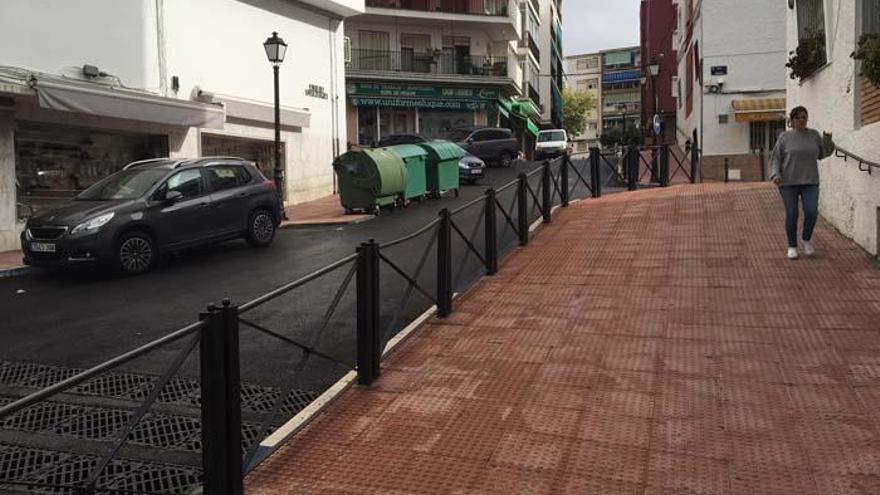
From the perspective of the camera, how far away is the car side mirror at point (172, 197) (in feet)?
35.1

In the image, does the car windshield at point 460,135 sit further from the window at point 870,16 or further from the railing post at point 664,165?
the window at point 870,16

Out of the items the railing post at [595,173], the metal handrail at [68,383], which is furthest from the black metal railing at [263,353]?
the railing post at [595,173]

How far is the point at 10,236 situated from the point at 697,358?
40.5 feet

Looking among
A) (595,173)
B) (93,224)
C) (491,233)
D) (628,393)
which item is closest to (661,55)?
(595,173)

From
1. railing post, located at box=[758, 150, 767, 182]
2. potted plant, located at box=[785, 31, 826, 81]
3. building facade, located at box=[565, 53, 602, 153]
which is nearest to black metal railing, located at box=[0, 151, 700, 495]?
potted plant, located at box=[785, 31, 826, 81]

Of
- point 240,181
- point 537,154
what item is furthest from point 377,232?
point 537,154

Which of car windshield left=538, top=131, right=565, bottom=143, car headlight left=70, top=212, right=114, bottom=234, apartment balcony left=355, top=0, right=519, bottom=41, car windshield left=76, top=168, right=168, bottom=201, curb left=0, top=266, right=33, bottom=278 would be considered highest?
apartment balcony left=355, top=0, right=519, bottom=41

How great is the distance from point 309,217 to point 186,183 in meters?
5.87

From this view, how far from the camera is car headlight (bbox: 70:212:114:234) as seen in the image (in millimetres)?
9742

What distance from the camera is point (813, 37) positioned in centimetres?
1064

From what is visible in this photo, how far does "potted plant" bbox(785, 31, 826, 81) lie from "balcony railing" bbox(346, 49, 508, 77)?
2724 centimetres

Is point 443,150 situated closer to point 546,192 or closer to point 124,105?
point 546,192

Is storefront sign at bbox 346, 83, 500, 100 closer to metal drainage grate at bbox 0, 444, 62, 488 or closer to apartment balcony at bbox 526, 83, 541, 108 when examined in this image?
apartment balcony at bbox 526, 83, 541, 108

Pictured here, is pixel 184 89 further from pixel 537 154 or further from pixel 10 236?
pixel 537 154
